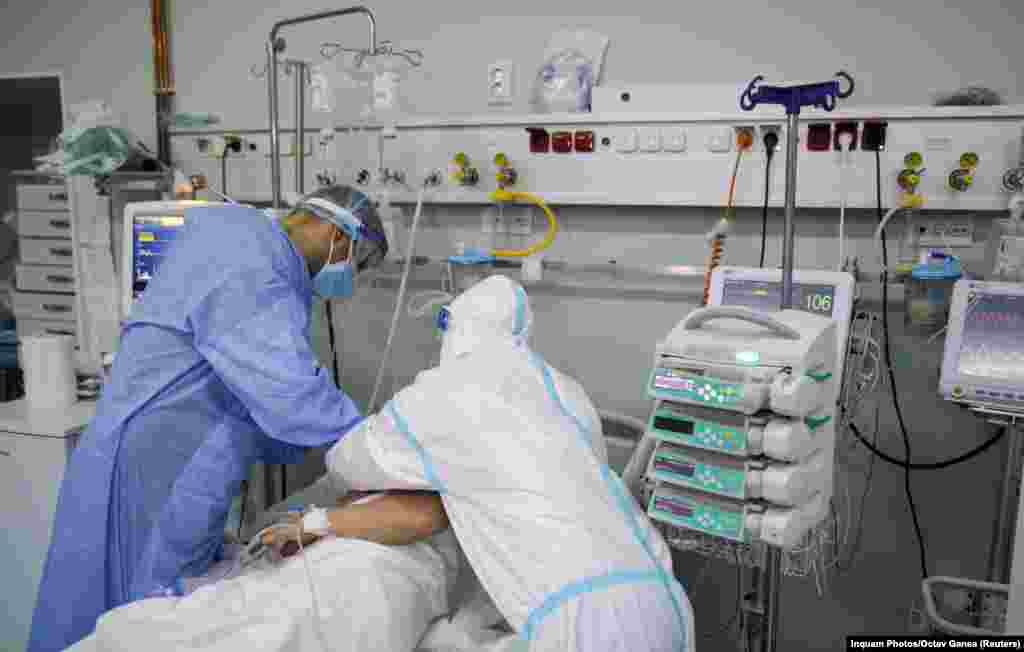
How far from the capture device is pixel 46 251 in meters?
2.99

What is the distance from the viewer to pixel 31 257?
3025 millimetres

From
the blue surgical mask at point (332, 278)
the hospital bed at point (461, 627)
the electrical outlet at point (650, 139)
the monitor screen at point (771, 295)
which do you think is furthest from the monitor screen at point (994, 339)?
the blue surgical mask at point (332, 278)

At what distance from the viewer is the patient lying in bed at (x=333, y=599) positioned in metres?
1.26

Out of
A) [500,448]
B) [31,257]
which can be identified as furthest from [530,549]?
[31,257]

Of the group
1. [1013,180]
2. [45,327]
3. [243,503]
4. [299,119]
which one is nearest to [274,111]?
[299,119]

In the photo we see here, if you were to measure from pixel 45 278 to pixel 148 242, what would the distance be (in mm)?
831

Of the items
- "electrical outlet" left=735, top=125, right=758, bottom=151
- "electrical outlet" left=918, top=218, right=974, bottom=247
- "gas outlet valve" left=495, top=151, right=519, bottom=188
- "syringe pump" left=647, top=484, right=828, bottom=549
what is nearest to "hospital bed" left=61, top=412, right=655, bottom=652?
"syringe pump" left=647, top=484, right=828, bottom=549

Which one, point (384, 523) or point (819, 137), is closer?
point (384, 523)

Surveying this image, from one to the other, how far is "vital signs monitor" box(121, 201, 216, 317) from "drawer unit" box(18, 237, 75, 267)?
2.04 ft

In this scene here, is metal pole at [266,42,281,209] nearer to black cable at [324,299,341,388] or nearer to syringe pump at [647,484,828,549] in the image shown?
black cable at [324,299,341,388]

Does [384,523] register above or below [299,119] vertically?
below

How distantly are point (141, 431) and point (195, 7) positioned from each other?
80.9 inches

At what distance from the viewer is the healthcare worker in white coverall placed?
122 centimetres

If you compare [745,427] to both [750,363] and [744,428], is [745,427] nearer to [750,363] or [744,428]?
[744,428]
